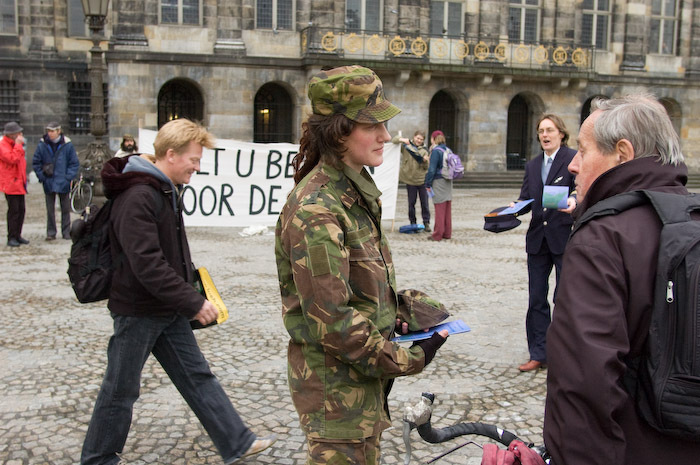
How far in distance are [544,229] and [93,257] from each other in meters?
3.13

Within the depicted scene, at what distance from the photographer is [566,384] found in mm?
1751

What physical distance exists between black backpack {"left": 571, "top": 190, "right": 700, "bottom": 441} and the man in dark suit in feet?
11.6

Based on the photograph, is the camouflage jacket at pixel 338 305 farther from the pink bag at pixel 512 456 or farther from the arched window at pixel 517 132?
the arched window at pixel 517 132

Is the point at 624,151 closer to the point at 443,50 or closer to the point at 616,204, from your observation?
the point at 616,204

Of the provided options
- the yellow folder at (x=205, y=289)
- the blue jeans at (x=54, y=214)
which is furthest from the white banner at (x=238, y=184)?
the yellow folder at (x=205, y=289)

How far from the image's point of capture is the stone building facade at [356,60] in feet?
77.6

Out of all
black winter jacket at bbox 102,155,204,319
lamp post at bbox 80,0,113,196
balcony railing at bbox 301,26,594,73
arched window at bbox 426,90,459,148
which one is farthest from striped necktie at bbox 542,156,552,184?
arched window at bbox 426,90,459,148

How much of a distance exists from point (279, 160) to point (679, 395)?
10.6 metres

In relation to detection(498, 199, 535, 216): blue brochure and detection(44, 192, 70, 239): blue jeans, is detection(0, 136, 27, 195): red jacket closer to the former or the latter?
detection(44, 192, 70, 239): blue jeans

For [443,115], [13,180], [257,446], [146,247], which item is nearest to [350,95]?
[146,247]

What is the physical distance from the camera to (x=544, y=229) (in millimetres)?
5324

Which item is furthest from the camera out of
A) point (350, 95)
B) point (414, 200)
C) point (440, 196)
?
point (414, 200)

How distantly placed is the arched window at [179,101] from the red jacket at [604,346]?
24099 millimetres

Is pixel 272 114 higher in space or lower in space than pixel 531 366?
higher
